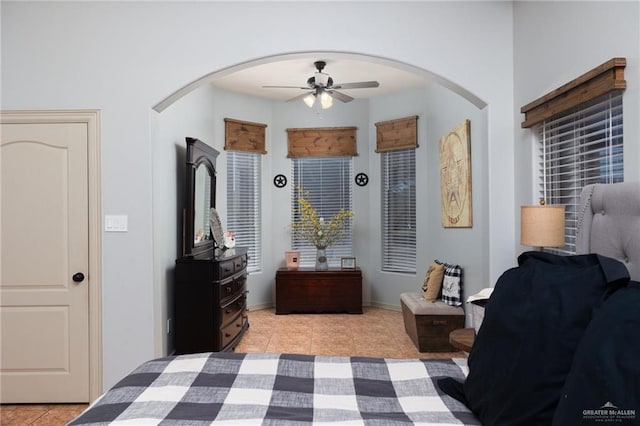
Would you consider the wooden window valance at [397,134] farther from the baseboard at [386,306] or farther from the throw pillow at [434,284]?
the baseboard at [386,306]

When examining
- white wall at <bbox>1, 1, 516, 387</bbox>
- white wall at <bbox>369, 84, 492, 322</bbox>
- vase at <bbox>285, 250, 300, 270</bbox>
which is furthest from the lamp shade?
vase at <bbox>285, 250, 300, 270</bbox>

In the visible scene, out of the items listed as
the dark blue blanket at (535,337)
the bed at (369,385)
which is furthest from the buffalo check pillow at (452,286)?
the dark blue blanket at (535,337)

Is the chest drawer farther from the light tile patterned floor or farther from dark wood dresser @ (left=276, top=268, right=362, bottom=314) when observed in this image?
dark wood dresser @ (left=276, top=268, right=362, bottom=314)

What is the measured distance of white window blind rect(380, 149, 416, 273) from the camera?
19.4 feet

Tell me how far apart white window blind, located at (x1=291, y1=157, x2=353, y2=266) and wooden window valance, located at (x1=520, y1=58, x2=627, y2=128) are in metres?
3.75

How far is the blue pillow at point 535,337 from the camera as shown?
108cm

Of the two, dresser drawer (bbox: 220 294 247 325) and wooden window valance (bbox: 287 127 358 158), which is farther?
wooden window valance (bbox: 287 127 358 158)

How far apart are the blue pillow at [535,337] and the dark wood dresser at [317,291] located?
4.50m

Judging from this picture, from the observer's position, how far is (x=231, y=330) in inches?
164

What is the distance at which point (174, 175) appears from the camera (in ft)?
13.4

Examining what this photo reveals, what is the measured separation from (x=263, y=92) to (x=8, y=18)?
10.6ft

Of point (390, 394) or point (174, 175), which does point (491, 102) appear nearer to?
point (390, 394)

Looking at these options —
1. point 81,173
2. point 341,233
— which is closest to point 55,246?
point 81,173

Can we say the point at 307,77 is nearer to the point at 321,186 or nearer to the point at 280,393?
the point at 321,186
